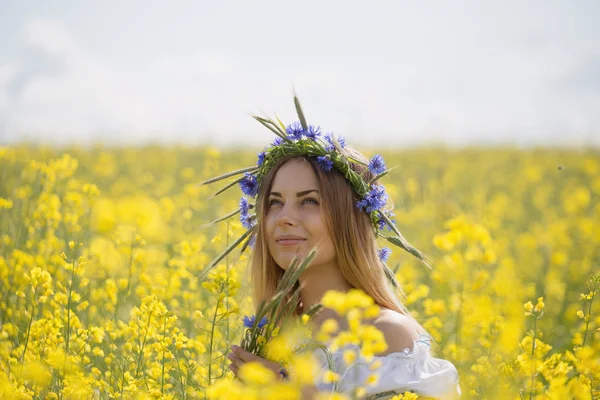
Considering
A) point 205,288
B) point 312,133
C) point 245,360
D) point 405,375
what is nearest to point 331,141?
point 312,133

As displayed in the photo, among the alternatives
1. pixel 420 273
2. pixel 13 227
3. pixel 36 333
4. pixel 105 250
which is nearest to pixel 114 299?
pixel 105 250

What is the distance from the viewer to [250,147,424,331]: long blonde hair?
9.23 feet

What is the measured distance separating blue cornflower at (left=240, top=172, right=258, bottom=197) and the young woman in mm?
69

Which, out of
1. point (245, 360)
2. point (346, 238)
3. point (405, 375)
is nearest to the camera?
point (245, 360)

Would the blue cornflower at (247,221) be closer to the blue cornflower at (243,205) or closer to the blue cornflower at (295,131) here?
the blue cornflower at (243,205)

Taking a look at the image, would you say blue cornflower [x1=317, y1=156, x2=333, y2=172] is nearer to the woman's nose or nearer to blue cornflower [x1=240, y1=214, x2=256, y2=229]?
the woman's nose

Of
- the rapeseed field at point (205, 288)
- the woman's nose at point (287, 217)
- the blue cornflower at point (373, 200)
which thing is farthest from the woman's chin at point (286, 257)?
the blue cornflower at point (373, 200)

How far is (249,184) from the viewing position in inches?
125

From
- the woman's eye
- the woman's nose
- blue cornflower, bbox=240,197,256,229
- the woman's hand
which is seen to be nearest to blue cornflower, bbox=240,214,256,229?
blue cornflower, bbox=240,197,256,229

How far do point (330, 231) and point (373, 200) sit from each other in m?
0.24

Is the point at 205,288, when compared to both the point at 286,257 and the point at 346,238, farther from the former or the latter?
the point at 346,238

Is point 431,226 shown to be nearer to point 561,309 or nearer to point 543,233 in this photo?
point 543,233

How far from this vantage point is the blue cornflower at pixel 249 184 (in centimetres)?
317

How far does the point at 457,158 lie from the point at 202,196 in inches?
327
